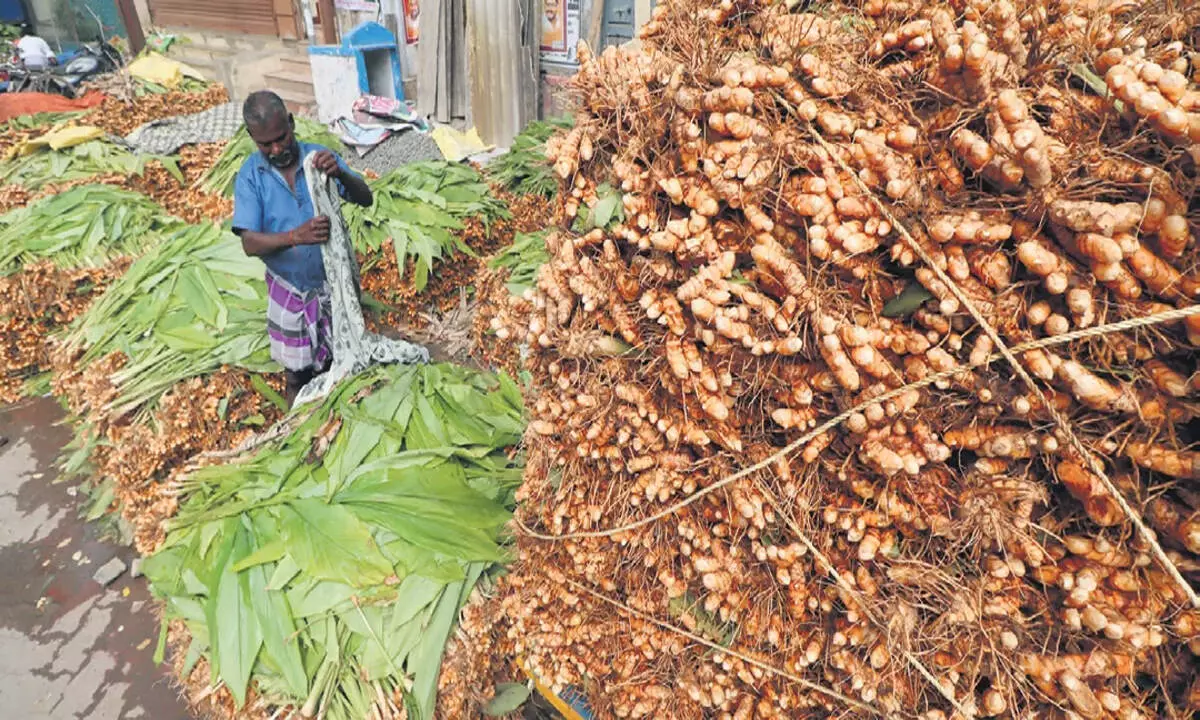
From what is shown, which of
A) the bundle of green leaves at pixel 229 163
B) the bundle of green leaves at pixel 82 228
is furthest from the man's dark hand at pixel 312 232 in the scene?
the bundle of green leaves at pixel 229 163

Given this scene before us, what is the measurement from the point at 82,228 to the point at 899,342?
6189mm

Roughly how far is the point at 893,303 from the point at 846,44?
544mm

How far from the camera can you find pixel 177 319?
3814 millimetres

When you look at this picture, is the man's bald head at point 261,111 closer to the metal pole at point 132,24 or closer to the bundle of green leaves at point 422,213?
the bundle of green leaves at point 422,213

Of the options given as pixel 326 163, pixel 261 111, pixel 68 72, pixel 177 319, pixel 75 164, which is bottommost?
pixel 177 319

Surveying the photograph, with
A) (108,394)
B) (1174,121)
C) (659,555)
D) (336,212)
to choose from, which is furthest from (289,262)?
(1174,121)

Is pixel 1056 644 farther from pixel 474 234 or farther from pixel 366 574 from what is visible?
pixel 474 234

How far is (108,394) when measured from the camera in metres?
3.44

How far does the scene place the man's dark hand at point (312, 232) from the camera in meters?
2.87

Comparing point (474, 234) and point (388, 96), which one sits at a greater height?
point (388, 96)

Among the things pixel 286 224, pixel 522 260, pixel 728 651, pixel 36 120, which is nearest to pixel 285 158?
pixel 286 224

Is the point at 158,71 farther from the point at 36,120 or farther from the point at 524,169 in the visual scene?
the point at 524,169

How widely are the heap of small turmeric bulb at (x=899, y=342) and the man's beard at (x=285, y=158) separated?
2.18 m

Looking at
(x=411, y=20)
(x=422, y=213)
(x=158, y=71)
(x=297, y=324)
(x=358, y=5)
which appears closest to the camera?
(x=297, y=324)
